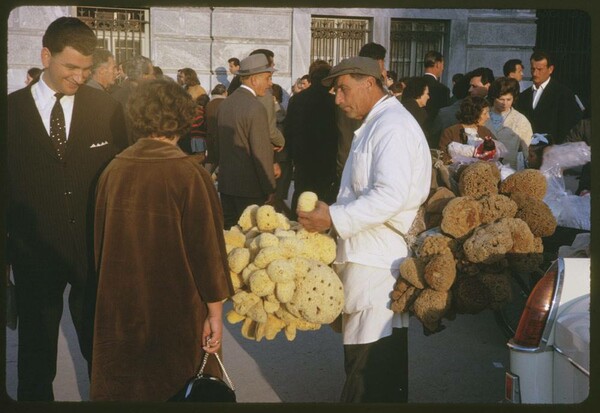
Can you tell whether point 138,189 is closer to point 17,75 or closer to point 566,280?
point 17,75

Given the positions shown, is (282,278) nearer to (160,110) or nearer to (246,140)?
(160,110)

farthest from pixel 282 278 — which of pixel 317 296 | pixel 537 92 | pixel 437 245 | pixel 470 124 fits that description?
pixel 537 92

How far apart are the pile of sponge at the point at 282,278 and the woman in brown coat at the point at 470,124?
7.10 ft

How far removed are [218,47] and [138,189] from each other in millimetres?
4751

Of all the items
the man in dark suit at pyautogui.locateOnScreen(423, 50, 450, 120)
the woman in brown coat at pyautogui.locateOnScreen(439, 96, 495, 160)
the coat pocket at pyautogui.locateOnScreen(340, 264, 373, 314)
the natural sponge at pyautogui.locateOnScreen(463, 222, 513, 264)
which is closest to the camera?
the natural sponge at pyautogui.locateOnScreen(463, 222, 513, 264)

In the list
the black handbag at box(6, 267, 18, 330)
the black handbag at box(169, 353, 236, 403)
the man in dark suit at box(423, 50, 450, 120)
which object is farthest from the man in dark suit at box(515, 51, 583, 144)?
the black handbag at box(6, 267, 18, 330)

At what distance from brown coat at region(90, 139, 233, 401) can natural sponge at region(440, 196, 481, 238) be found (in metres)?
0.97

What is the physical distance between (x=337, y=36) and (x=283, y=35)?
4.38 ft

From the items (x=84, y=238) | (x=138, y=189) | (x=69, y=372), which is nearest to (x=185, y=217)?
(x=138, y=189)

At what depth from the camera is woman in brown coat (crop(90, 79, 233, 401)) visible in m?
3.23

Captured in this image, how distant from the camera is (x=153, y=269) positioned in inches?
129

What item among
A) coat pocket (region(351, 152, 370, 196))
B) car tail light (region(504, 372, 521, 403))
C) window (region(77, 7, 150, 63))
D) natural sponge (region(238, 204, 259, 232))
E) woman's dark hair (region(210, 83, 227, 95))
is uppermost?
window (region(77, 7, 150, 63))

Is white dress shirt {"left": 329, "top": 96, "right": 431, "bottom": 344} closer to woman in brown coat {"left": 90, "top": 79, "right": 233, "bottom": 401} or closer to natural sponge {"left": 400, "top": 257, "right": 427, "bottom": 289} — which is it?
natural sponge {"left": 400, "top": 257, "right": 427, "bottom": 289}

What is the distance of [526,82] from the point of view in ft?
27.3
